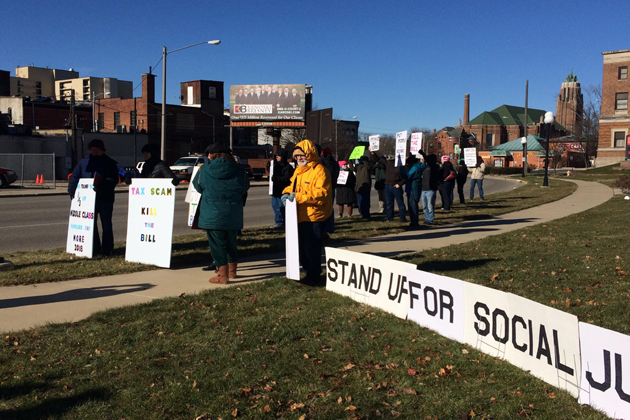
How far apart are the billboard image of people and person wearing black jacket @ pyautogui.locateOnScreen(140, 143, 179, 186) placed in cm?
5382

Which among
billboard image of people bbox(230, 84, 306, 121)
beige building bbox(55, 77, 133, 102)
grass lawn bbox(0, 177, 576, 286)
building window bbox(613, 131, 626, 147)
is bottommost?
grass lawn bbox(0, 177, 576, 286)

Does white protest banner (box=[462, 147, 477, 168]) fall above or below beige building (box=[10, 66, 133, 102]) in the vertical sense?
below

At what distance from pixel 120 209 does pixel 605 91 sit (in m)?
62.4

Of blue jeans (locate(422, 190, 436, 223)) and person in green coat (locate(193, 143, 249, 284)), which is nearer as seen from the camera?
person in green coat (locate(193, 143, 249, 284))

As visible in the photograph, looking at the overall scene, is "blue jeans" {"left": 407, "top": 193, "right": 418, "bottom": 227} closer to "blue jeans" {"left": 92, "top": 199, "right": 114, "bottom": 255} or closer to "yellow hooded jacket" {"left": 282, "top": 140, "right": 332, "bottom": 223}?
"yellow hooded jacket" {"left": 282, "top": 140, "right": 332, "bottom": 223}

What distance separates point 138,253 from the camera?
846 centimetres

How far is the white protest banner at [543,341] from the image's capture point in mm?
3703

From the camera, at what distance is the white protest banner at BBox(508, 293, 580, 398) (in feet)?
12.1

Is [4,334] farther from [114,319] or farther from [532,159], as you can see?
[532,159]

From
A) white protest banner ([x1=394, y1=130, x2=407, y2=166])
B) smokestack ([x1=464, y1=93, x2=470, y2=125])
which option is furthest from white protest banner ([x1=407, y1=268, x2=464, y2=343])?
smokestack ([x1=464, y1=93, x2=470, y2=125])

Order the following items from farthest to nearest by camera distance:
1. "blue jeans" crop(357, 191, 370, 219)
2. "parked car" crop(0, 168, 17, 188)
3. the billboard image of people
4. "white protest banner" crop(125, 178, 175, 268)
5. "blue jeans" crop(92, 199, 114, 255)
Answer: the billboard image of people, "parked car" crop(0, 168, 17, 188), "blue jeans" crop(357, 191, 370, 219), "blue jeans" crop(92, 199, 114, 255), "white protest banner" crop(125, 178, 175, 268)

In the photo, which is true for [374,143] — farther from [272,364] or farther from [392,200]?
[272,364]

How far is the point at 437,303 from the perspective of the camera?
5.08 metres

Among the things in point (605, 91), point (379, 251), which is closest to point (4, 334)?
point (379, 251)
